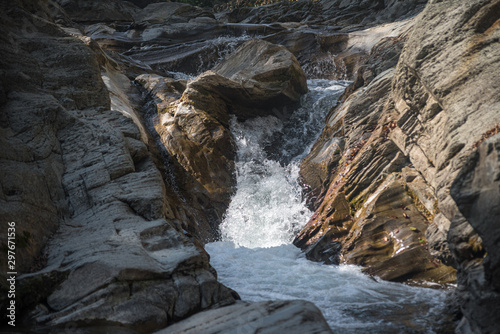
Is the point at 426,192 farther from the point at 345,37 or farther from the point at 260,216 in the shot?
the point at 345,37

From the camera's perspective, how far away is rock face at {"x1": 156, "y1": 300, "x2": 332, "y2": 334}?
5215 millimetres

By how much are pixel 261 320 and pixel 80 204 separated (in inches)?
245

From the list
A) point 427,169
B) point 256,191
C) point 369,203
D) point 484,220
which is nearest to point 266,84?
point 256,191

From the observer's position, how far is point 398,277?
936 centimetres

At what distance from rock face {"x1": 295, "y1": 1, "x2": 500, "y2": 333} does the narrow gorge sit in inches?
1.8

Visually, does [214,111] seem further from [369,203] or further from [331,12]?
[331,12]

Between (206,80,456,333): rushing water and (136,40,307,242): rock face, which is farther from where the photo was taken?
(136,40,307,242): rock face

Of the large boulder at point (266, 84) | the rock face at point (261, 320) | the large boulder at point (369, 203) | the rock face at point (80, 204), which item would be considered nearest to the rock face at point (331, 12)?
the large boulder at point (266, 84)

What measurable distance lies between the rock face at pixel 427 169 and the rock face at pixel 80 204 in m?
4.49

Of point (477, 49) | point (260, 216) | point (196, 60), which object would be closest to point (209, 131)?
point (260, 216)

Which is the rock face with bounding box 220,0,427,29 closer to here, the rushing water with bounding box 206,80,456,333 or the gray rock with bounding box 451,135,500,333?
the rushing water with bounding box 206,80,456,333

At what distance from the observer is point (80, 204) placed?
9.38 m

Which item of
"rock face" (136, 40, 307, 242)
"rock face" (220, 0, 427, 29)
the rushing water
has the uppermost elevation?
"rock face" (220, 0, 427, 29)

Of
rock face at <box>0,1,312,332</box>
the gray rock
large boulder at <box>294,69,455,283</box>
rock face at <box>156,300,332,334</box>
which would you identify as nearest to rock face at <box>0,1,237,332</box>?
rock face at <box>0,1,312,332</box>
